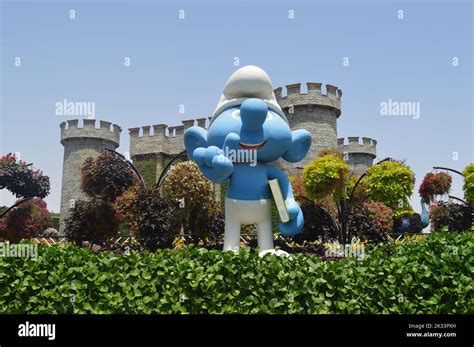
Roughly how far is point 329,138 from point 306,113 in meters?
1.93

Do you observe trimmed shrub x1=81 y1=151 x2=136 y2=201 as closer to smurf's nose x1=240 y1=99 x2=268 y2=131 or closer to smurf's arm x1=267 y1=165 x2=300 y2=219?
smurf's arm x1=267 y1=165 x2=300 y2=219

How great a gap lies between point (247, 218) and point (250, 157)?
A: 1.03m

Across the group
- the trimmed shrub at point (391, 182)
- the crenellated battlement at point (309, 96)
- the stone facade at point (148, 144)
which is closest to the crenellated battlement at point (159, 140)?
the stone facade at point (148, 144)

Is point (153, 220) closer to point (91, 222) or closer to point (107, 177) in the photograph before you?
point (91, 222)

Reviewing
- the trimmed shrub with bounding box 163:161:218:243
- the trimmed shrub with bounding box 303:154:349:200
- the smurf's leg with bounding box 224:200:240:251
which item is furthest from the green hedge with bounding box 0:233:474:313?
the trimmed shrub with bounding box 163:161:218:243

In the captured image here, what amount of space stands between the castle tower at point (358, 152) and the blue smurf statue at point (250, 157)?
74.1 feet

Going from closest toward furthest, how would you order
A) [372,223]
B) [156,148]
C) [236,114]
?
[236,114] < [372,223] < [156,148]

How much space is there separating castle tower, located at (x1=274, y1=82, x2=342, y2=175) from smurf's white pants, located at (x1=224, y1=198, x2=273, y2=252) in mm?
17301

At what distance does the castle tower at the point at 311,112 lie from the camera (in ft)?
82.9

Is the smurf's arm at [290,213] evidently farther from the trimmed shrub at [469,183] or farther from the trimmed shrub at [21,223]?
the trimmed shrub at [469,183]

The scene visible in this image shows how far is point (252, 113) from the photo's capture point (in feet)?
25.0

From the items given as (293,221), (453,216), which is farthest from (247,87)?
(453,216)

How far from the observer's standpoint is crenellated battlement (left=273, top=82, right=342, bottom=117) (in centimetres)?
2525
